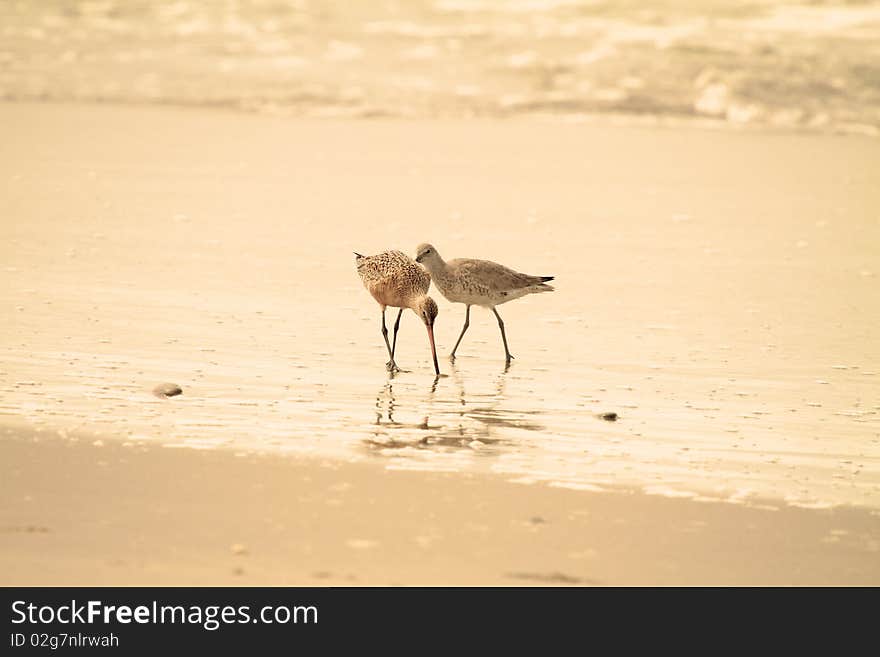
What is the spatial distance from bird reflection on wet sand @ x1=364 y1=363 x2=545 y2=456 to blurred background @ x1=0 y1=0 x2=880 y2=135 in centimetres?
1486

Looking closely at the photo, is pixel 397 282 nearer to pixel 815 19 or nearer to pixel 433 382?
pixel 433 382

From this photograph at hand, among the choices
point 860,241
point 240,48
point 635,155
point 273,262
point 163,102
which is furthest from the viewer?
point 240,48

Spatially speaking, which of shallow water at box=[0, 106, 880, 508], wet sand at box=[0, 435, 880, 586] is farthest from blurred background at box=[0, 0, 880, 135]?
wet sand at box=[0, 435, 880, 586]

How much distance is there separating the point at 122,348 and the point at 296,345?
1.01 m

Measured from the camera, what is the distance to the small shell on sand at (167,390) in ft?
23.9

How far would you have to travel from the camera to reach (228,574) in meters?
4.75

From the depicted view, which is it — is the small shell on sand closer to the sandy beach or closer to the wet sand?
the sandy beach

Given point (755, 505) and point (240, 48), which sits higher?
point (240, 48)

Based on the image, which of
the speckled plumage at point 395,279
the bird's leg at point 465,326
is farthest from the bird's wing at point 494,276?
the speckled plumage at point 395,279

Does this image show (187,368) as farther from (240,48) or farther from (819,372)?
(240,48)

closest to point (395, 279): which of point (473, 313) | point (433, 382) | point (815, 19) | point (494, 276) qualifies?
point (494, 276)

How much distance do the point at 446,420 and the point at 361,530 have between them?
6.34 ft

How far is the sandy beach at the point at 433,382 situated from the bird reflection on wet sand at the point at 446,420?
0.02 m

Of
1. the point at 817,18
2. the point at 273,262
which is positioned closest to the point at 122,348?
the point at 273,262
